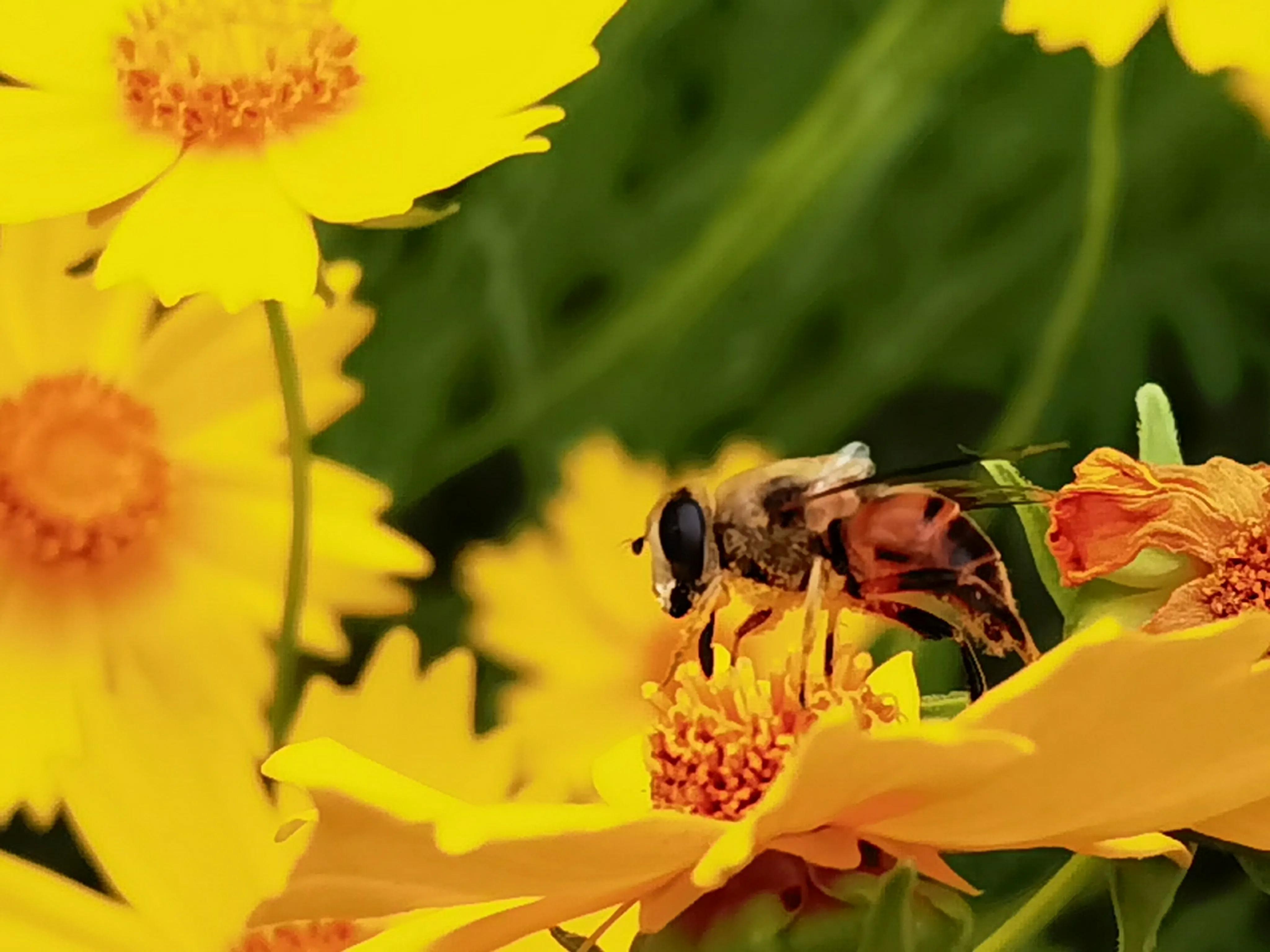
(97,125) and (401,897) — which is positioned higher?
(97,125)

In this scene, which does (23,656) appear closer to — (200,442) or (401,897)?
(200,442)

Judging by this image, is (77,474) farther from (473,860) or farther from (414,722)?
(473,860)

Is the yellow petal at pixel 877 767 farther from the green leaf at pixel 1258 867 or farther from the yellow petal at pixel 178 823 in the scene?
the yellow petal at pixel 178 823

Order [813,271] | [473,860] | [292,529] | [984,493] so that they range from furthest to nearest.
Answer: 1. [813,271]
2. [292,529]
3. [984,493]
4. [473,860]

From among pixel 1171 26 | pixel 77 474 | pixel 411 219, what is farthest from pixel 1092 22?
pixel 77 474

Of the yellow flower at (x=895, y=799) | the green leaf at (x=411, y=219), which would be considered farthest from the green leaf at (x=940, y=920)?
the green leaf at (x=411, y=219)

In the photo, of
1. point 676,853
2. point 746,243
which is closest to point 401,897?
point 676,853
